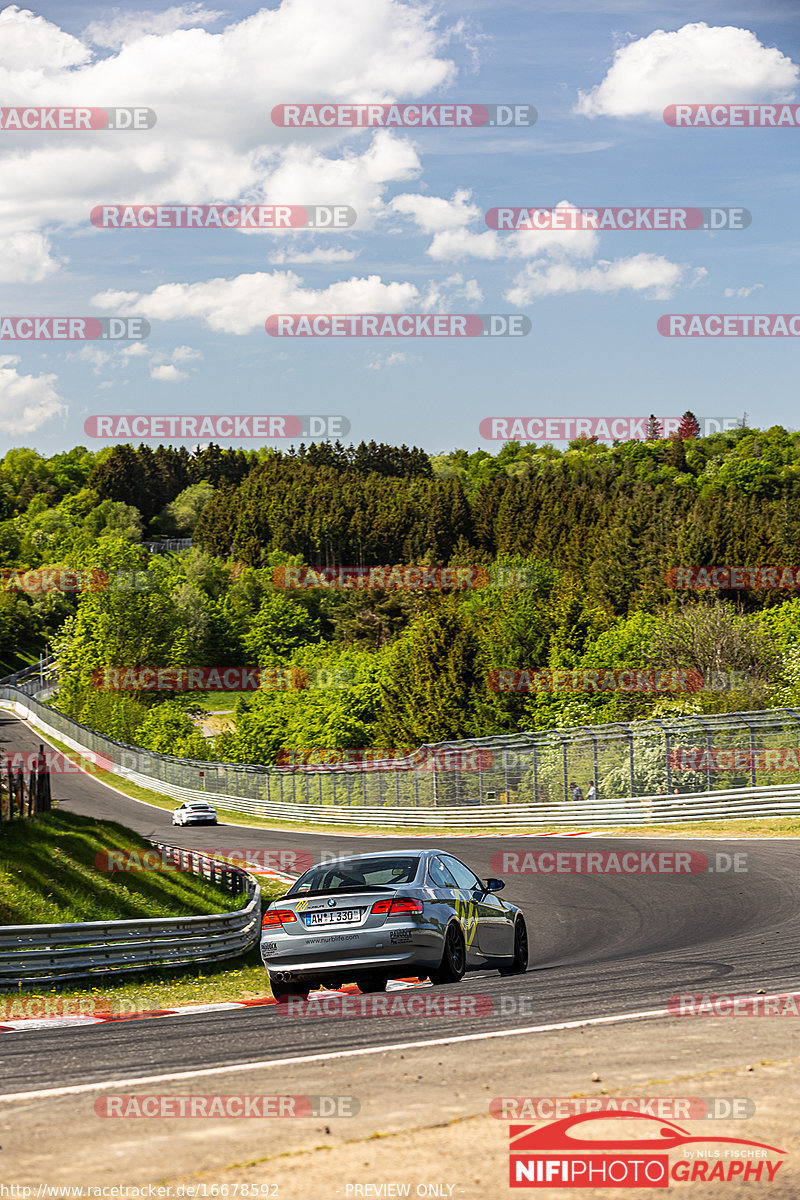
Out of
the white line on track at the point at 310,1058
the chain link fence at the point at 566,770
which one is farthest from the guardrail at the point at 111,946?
the chain link fence at the point at 566,770

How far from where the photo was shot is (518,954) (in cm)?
1229

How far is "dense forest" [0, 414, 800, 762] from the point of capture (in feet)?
241

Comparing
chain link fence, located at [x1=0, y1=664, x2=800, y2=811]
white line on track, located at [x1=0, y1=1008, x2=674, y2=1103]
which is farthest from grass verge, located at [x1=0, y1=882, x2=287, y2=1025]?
chain link fence, located at [x1=0, y1=664, x2=800, y2=811]

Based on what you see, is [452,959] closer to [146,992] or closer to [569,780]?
[146,992]

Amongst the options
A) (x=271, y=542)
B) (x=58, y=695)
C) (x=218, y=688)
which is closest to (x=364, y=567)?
(x=271, y=542)

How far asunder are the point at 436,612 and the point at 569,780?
151 feet

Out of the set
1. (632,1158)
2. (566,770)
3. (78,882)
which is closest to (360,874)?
(632,1158)

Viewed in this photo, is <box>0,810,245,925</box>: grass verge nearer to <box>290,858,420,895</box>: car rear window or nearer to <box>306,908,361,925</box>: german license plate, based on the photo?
<box>290,858,420,895</box>: car rear window

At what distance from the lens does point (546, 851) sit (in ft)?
89.9

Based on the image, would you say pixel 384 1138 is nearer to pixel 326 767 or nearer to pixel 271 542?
pixel 326 767

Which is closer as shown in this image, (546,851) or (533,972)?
(533,972)

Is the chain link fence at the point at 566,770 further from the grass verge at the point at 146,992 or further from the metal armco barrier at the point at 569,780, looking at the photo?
the grass verge at the point at 146,992

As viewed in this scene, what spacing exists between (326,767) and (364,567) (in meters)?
122

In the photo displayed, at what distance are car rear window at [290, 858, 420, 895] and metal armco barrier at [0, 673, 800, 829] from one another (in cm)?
1709
